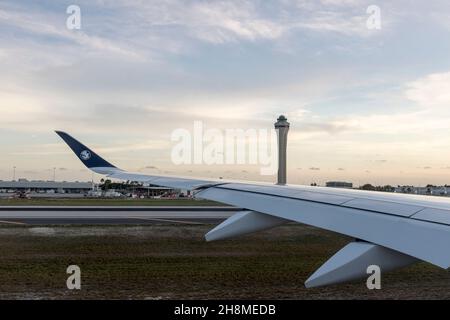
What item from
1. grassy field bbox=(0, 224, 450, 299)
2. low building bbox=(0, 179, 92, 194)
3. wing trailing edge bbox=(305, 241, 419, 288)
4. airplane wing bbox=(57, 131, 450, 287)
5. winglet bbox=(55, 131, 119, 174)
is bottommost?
low building bbox=(0, 179, 92, 194)

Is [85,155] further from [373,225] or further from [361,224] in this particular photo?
[373,225]

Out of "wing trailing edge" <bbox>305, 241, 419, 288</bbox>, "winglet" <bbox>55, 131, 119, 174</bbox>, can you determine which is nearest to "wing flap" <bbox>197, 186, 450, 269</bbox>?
"wing trailing edge" <bbox>305, 241, 419, 288</bbox>

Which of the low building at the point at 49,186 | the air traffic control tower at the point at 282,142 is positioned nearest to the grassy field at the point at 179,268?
the air traffic control tower at the point at 282,142

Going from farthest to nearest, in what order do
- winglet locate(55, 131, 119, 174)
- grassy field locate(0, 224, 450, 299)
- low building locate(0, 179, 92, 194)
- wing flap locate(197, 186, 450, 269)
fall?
low building locate(0, 179, 92, 194) → winglet locate(55, 131, 119, 174) → grassy field locate(0, 224, 450, 299) → wing flap locate(197, 186, 450, 269)

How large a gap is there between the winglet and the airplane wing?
7.18 metres

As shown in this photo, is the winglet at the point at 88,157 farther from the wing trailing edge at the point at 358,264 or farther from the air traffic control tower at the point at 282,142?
the wing trailing edge at the point at 358,264

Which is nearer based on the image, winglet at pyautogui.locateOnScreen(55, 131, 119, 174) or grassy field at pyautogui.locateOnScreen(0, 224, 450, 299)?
grassy field at pyautogui.locateOnScreen(0, 224, 450, 299)

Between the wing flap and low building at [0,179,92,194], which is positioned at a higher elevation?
the wing flap

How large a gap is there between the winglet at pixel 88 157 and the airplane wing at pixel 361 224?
7176 mm

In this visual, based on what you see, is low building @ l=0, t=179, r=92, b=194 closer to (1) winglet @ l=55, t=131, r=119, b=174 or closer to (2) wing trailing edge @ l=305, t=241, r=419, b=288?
(1) winglet @ l=55, t=131, r=119, b=174

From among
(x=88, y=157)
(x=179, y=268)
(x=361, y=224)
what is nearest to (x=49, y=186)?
(x=88, y=157)

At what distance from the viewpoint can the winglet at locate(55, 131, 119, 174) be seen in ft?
40.3

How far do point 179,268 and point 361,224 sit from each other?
711cm

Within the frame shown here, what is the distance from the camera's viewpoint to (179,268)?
1061cm
